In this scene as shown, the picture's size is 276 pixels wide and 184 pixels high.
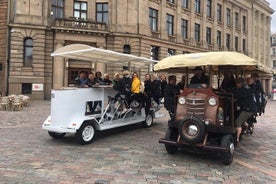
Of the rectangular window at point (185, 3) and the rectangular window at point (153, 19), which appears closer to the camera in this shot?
the rectangular window at point (153, 19)

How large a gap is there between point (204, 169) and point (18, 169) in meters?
3.68

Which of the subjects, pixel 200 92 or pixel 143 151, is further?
pixel 143 151

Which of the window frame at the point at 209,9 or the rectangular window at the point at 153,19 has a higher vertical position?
the window frame at the point at 209,9

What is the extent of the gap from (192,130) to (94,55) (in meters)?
4.63

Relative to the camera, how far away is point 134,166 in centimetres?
607

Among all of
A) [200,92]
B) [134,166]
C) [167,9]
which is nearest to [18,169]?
[134,166]

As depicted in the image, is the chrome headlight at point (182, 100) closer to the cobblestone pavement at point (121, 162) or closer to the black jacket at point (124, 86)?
the cobblestone pavement at point (121, 162)

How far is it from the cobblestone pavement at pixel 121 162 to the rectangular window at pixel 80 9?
2172cm

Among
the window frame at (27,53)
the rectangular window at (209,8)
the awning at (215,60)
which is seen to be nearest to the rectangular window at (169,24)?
the rectangular window at (209,8)

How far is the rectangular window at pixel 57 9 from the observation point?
28.0m

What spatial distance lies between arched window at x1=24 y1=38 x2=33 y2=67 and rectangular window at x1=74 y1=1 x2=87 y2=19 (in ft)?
17.1

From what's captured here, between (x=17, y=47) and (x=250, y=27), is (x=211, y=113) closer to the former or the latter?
(x=17, y=47)

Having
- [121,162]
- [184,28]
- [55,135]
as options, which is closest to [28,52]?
[184,28]

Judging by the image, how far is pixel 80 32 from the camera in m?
27.6
